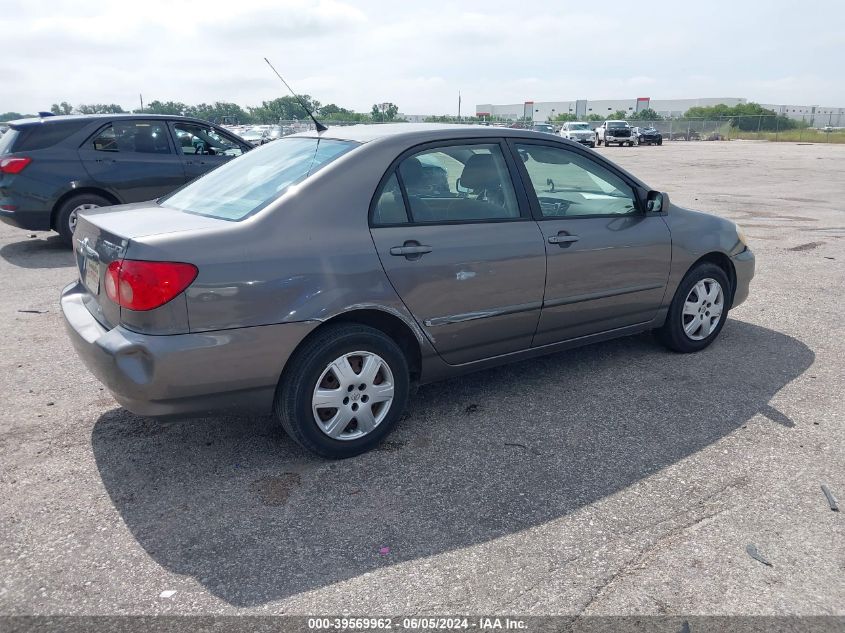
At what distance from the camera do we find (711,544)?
2873 millimetres

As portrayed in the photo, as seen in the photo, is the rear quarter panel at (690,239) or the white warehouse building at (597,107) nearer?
the rear quarter panel at (690,239)

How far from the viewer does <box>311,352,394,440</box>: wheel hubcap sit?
344 cm

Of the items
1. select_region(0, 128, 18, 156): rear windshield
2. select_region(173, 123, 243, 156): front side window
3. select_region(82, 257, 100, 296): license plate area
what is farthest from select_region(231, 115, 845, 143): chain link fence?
select_region(82, 257, 100, 296): license plate area

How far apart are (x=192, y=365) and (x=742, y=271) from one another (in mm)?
4178

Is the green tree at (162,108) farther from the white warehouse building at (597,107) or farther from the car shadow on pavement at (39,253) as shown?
the white warehouse building at (597,107)

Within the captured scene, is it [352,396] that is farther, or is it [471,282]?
[471,282]

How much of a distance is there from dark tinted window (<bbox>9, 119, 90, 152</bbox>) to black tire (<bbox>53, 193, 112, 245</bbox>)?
71 centimetres

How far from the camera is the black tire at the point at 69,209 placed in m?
8.66

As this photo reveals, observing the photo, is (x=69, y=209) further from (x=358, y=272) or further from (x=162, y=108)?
(x=162, y=108)

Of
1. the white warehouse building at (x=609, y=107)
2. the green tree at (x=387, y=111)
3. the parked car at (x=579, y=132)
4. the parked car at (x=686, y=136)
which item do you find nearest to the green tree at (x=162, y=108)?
the green tree at (x=387, y=111)

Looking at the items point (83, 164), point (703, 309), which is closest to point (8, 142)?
point (83, 164)

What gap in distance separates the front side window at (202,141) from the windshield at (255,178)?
18.6ft

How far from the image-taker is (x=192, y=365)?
10.1ft

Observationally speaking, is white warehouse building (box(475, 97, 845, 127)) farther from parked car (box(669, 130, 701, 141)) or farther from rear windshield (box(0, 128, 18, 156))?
rear windshield (box(0, 128, 18, 156))
